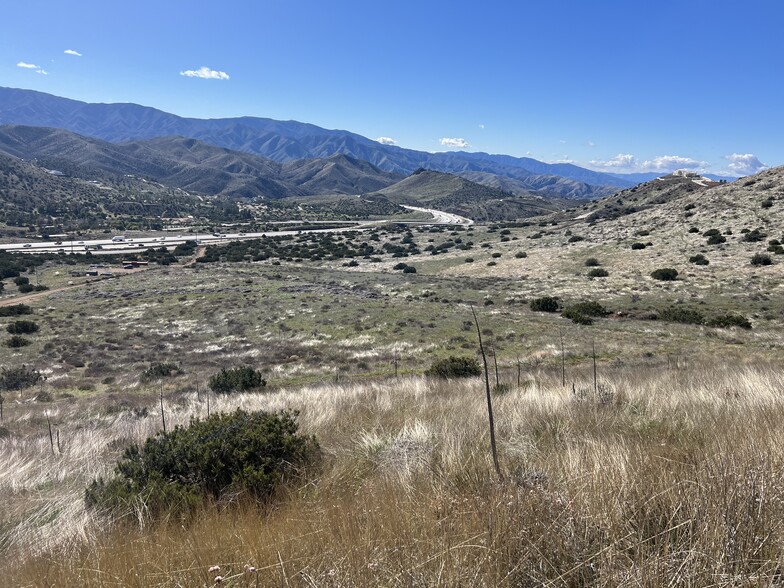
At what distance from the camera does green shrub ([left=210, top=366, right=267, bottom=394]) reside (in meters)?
15.1

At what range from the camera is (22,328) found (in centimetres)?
2859

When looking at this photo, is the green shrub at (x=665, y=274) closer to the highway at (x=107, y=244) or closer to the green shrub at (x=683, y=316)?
the green shrub at (x=683, y=316)

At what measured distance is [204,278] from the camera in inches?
1978

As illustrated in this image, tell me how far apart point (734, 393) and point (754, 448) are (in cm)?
377

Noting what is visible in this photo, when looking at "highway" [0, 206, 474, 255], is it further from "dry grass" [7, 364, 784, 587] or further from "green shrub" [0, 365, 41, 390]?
"dry grass" [7, 364, 784, 587]

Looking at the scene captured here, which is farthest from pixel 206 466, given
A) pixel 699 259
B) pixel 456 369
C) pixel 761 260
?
pixel 699 259

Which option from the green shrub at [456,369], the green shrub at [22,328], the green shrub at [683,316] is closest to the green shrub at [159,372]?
the green shrub at [456,369]

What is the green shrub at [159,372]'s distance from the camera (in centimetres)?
1898

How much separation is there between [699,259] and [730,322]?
811 inches

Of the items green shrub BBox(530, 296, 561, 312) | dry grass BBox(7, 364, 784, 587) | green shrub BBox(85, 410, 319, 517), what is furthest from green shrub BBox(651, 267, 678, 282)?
green shrub BBox(85, 410, 319, 517)

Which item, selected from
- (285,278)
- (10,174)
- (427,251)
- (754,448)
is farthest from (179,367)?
(10,174)

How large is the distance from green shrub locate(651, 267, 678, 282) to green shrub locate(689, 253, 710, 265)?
3782 millimetres

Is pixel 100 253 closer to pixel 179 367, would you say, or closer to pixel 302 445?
pixel 179 367

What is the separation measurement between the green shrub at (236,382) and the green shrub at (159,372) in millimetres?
4844
